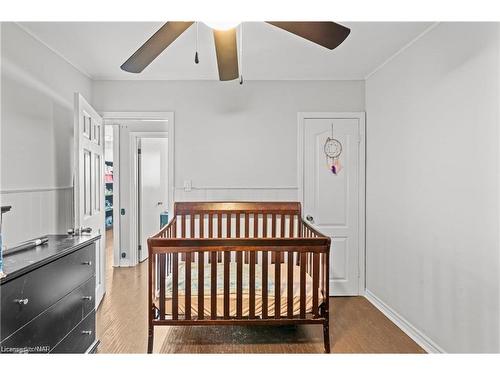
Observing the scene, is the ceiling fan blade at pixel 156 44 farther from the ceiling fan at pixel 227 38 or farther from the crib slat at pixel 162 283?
the crib slat at pixel 162 283

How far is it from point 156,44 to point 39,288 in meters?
1.30

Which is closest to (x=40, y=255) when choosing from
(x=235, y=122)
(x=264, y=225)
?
(x=264, y=225)

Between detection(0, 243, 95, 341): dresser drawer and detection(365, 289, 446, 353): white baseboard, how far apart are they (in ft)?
7.68

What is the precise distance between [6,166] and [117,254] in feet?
9.56

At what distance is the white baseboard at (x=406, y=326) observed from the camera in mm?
2348

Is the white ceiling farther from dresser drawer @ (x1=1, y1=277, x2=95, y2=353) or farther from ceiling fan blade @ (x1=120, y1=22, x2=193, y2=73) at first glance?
dresser drawer @ (x1=1, y1=277, x2=95, y2=353)

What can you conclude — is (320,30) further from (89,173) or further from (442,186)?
(89,173)

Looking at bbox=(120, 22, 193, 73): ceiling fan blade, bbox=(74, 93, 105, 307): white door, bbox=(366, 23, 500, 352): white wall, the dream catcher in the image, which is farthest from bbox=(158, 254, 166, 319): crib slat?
the dream catcher

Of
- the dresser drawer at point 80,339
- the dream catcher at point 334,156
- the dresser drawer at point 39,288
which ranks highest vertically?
the dream catcher at point 334,156

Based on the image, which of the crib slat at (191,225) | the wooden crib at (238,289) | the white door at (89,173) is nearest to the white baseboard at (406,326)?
the wooden crib at (238,289)

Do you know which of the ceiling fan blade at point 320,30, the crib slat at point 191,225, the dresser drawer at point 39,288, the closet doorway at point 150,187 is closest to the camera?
the dresser drawer at point 39,288

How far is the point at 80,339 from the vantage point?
2.00m
